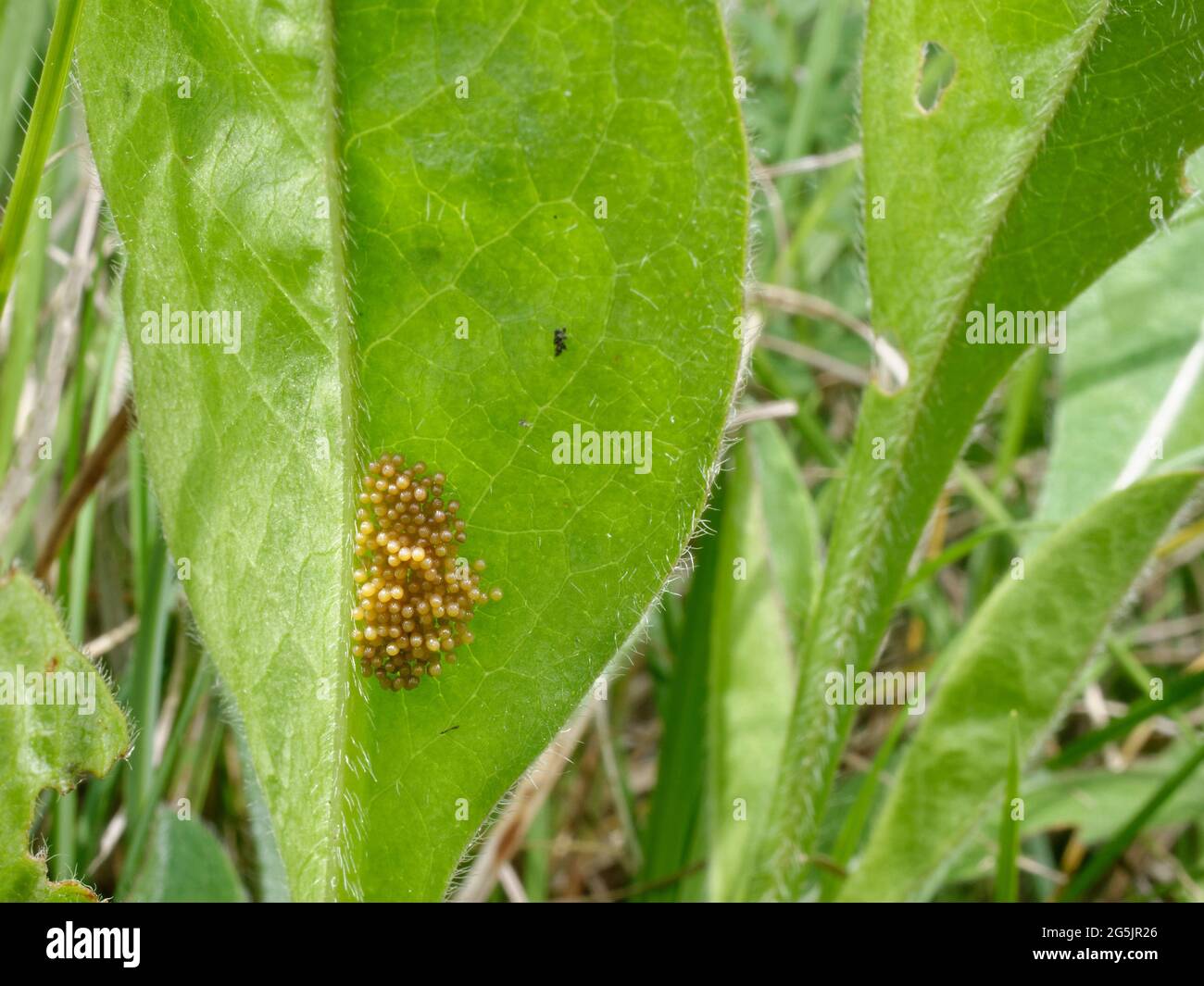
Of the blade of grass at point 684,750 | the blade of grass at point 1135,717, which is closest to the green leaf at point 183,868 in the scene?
the blade of grass at point 684,750

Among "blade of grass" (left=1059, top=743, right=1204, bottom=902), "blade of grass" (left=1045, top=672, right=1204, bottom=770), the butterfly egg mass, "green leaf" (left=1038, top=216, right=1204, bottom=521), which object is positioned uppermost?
"green leaf" (left=1038, top=216, right=1204, bottom=521)

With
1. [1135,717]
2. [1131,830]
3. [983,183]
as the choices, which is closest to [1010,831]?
[1131,830]

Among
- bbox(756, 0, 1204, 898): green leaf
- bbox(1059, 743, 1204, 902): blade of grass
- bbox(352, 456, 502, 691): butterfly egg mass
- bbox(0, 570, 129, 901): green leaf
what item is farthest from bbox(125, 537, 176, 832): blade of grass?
bbox(1059, 743, 1204, 902): blade of grass

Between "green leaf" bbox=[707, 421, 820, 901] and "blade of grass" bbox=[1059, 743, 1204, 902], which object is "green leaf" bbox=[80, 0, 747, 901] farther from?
"blade of grass" bbox=[1059, 743, 1204, 902]

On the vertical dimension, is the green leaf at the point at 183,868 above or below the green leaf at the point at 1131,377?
below

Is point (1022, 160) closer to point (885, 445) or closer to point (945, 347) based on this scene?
point (945, 347)

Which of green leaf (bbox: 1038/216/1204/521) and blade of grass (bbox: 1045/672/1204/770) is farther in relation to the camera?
green leaf (bbox: 1038/216/1204/521)

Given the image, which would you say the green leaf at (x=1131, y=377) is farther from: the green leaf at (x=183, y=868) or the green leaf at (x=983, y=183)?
the green leaf at (x=183, y=868)
